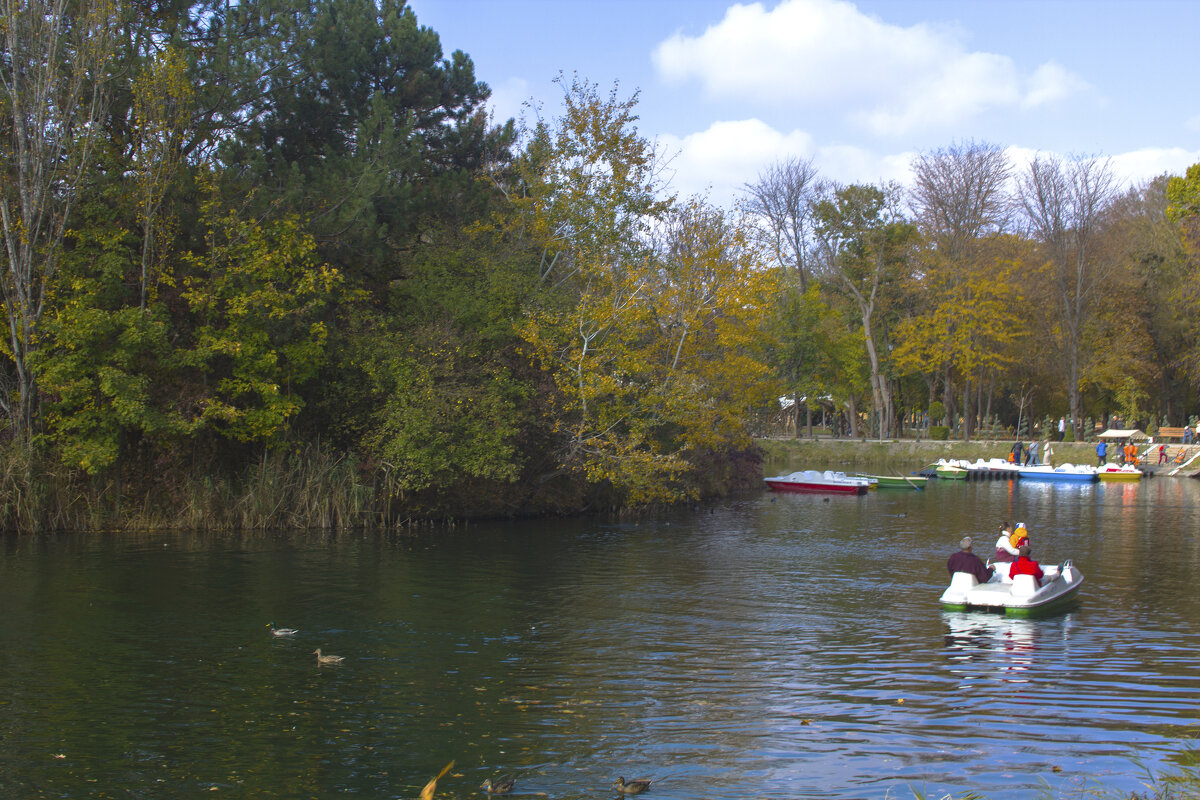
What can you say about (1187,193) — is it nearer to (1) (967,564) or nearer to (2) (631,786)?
(1) (967,564)

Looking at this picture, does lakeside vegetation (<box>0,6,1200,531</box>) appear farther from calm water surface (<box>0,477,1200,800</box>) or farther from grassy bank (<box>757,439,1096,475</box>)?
grassy bank (<box>757,439,1096,475</box>)

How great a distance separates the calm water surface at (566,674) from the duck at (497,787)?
222 mm

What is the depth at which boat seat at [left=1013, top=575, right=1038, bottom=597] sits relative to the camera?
53.6 ft

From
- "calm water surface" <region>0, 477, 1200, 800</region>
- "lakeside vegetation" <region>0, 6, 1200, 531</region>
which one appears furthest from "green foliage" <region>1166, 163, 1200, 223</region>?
"calm water surface" <region>0, 477, 1200, 800</region>

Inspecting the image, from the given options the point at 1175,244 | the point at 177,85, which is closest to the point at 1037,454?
the point at 1175,244

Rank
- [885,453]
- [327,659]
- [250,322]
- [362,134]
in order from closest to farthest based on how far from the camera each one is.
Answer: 1. [327,659]
2. [250,322]
3. [362,134]
4. [885,453]

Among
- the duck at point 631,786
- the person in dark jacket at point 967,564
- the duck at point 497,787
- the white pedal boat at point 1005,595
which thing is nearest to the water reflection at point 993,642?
the white pedal boat at point 1005,595

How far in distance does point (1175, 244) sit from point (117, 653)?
2507 inches

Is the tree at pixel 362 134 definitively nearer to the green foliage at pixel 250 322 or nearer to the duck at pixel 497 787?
the green foliage at pixel 250 322

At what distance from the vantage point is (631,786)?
329 inches

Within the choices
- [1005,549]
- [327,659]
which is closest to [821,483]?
[1005,549]

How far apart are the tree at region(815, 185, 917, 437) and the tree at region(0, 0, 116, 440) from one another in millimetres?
49741

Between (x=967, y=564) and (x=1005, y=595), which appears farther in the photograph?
(x=967, y=564)

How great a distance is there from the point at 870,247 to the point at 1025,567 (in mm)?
51248
